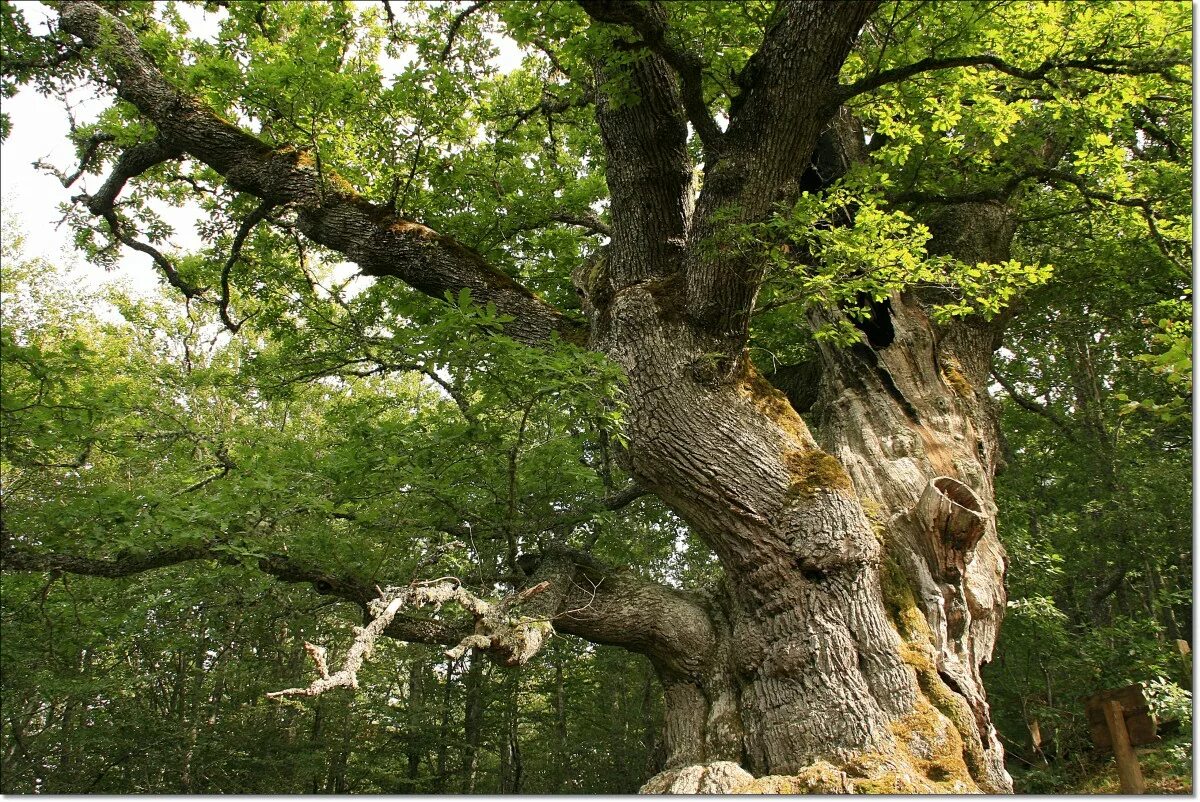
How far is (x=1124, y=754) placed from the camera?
14.1 ft

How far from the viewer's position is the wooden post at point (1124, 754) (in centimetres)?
425

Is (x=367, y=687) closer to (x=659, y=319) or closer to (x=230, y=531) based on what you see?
(x=230, y=531)

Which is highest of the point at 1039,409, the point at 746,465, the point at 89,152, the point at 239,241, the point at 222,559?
the point at 89,152

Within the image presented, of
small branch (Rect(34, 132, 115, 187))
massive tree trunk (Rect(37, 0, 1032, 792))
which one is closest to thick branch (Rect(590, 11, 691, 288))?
massive tree trunk (Rect(37, 0, 1032, 792))

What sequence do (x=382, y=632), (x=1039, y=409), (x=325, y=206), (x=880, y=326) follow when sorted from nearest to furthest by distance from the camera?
(x=382, y=632)
(x=325, y=206)
(x=880, y=326)
(x=1039, y=409)

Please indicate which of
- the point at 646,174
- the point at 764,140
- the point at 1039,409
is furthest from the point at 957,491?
the point at 1039,409

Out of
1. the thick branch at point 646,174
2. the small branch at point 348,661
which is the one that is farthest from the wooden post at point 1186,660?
the small branch at point 348,661

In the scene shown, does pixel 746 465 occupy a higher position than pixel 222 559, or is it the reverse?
pixel 746 465

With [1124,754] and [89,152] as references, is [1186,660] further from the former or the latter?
[89,152]

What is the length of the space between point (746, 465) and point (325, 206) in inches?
134

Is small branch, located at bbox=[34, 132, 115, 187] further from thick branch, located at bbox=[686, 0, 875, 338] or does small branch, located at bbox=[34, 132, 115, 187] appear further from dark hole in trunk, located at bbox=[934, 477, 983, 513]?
dark hole in trunk, located at bbox=[934, 477, 983, 513]

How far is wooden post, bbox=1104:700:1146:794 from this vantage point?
14.0 ft

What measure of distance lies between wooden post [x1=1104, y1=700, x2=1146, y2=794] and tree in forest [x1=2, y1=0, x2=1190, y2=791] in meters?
0.73

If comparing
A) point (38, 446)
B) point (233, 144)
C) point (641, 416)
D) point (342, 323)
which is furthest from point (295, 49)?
point (641, 416)
